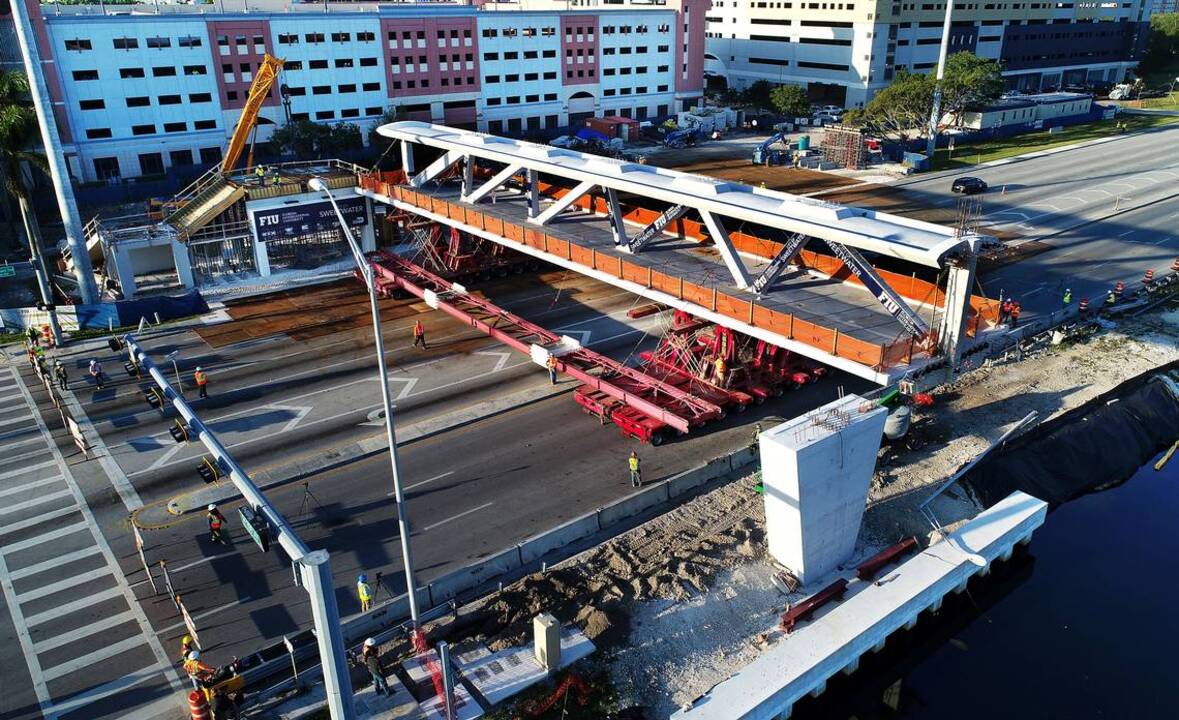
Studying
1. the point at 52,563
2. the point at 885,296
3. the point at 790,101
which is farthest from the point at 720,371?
the point at 790,101

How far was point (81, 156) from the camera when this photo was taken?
66125 mm

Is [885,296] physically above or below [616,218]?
below

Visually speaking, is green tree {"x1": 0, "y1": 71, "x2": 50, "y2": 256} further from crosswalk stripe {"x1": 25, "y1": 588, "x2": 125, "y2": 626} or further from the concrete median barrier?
the concrete median barrier

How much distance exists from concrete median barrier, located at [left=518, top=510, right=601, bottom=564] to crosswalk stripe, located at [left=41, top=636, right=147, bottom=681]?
992 cm

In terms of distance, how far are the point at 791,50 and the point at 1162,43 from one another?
75.9 meters

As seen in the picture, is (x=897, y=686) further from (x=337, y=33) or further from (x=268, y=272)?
(x=337, y=33)

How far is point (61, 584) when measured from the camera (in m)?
22.8

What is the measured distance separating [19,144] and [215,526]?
30.3m

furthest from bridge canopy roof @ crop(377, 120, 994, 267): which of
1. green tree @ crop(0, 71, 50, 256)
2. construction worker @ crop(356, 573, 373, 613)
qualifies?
green tree @ crop(0, 71, 50, 256)

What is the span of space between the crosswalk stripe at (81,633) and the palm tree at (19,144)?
25.6 m

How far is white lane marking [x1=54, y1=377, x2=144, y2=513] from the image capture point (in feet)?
88.0

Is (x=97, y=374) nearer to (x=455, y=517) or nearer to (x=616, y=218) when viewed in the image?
(x=455, y=517)

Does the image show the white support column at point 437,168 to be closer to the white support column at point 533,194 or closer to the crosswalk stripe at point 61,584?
the white support column at point 533,194

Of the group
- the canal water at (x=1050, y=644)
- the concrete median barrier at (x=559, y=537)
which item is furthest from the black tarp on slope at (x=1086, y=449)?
the concrete median barrier at (x=559, y=537)
